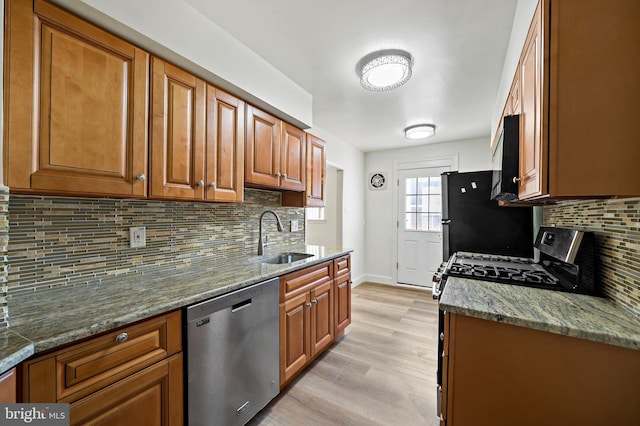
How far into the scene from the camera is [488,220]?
2424 millimetres

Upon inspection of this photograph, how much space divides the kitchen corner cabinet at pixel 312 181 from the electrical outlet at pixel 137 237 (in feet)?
4.28

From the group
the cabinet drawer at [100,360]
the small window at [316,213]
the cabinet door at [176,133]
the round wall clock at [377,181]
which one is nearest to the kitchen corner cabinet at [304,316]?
the cabinet drawer at [100,360]

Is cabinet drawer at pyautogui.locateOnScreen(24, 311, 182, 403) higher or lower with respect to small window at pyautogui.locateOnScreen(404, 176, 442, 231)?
lower

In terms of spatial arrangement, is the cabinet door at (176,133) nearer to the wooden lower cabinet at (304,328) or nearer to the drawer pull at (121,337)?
the drawer pull at (121,337)

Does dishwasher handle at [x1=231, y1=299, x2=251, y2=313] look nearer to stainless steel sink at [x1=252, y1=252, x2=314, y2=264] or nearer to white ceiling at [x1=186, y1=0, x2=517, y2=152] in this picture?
stainless steel sink at [x1=252, y1=252, x2=314, y2=264]

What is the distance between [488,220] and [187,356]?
8.58 ft

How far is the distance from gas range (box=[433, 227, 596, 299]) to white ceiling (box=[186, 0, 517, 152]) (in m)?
1.33

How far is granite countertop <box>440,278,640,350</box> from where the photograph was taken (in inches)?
33.0

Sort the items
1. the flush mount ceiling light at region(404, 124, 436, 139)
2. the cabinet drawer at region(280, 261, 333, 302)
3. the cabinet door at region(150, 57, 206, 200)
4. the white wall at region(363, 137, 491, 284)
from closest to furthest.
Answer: the cabinet door at region(150, 57, 206, 200) < the cabinet drawer at region(280, 261, 333, 302) < the flush mount ceiling light at region(404, 124, 436, 139) < the white wall at region(363, 137, 491, 284)

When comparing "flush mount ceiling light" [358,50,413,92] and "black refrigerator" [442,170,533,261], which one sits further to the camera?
"black refrigerator" [442,170,533,261]

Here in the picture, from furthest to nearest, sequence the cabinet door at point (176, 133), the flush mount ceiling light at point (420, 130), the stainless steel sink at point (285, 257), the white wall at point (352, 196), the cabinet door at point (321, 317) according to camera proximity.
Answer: the white wall at point (352, 196) < the flush mount ceiling light at point (420, 130) < the stainless steel sink at point (285, 257) < the cabinet door at point (321, 317) < the cabinet door at point (176, 133)

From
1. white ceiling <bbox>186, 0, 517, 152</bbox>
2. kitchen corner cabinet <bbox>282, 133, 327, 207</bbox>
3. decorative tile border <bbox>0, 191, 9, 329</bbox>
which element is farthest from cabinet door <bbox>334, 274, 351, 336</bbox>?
decorative tile border <bbox>0, 191, 9, 329</bbox>

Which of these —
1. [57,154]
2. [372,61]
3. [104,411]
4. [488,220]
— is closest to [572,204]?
[488,220]

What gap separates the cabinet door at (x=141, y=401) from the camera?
865 millimetres
